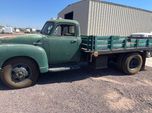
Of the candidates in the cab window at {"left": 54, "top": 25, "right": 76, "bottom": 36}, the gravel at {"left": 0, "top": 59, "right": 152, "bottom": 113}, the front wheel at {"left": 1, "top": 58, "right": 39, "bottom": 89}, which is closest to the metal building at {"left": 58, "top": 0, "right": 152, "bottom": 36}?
the cab window at {"left": 54, "top": 25, "right": 76, "bottom": 36}

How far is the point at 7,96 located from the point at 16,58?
1130 mm

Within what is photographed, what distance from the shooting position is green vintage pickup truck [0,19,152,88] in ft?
18.1

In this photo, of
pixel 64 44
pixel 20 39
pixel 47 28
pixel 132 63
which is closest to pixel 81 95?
pixel 64 44

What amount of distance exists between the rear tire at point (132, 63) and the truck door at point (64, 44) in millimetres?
2003

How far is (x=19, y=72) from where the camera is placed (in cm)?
560

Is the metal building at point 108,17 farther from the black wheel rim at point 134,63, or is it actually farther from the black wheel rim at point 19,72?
the black wheel rim at point 19,72

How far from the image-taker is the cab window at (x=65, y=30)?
625cm

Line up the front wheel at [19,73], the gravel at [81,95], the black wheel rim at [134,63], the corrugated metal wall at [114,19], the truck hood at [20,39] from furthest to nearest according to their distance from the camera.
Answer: the corrugated metal wall at [114,19]
the black wheel rim at [134,63]
the truck hood at [20,39]
the front wheel at [19,73]
the gravel at [81,95]

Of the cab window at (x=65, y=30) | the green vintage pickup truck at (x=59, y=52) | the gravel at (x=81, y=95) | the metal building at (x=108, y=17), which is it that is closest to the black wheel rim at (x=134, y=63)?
the green vintage pickup truck at (x=59, y=52)

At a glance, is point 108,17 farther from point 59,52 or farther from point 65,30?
point 59,52

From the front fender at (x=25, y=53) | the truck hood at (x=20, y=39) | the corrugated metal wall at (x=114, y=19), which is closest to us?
the front fender at (x=25, y=53)

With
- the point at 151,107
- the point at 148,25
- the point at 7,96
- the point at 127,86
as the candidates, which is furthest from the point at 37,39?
the point at 148,25

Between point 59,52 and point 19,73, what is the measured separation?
1459 millimetres

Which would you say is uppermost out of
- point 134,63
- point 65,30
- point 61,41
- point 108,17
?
point 108,17
